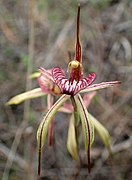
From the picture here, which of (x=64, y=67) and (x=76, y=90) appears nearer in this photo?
(x=76, y=90)

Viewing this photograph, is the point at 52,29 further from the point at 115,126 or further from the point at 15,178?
the point at 15,178

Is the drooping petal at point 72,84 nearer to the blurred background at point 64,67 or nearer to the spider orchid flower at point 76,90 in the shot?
the spider orchid flower at point 76,90

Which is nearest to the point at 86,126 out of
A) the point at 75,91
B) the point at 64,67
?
the point at 75,91

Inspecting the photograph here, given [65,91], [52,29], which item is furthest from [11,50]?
[65,91]

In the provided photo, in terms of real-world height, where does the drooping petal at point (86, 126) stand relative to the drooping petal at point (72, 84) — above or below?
below

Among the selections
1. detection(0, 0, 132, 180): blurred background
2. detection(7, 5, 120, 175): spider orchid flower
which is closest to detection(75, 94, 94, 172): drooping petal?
detection(7, 5, 120, 175): spider orchid flower

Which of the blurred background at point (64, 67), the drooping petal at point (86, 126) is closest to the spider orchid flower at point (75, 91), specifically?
the drooping petal at point (86, 126)

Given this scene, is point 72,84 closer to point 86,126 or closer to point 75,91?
point 75,91

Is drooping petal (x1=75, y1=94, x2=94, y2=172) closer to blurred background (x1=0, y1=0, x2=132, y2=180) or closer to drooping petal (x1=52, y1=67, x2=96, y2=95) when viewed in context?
drooping petal (x1=52, y1=67, x2=96, y2=95)
